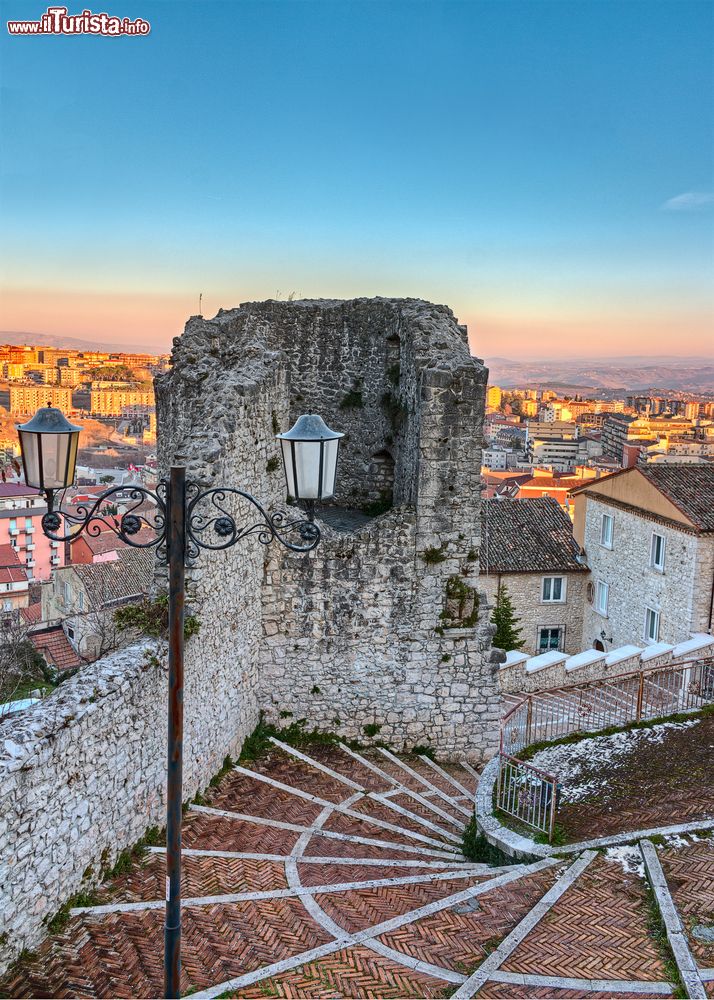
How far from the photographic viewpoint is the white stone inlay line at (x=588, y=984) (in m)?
5.81

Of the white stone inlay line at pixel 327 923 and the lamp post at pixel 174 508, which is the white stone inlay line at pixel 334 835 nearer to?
the white stone inlay line at pixel 327 923

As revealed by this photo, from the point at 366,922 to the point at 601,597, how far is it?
25.5 m

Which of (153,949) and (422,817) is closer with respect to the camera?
(153,949)

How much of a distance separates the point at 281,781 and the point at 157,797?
2.56m

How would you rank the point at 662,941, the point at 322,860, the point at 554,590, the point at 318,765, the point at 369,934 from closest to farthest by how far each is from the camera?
the point at 662,941 → the point at 369,934 → the point at 322,860 → the point at 318,765 → the point at 554,590

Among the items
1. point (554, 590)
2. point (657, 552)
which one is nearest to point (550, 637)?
point (554, 590)

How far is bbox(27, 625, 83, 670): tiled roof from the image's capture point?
84.5 feet

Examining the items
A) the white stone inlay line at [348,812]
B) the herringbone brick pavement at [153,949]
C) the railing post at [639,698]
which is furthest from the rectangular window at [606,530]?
the herringbone brick pavement at [153,949]

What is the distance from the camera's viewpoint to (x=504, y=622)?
28.6 meters

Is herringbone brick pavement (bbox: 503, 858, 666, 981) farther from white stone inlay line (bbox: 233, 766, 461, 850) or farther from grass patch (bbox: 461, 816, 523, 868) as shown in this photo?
white stone inlay line (bbox: 233, 766, 461, 850)

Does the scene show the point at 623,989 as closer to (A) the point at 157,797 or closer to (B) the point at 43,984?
Result: (B) the point at 43,984

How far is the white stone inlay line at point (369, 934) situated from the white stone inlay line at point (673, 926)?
0.89 meters

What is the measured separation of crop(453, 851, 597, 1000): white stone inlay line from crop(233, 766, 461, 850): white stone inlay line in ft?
7.54

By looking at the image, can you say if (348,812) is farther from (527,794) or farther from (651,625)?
(651,625)
